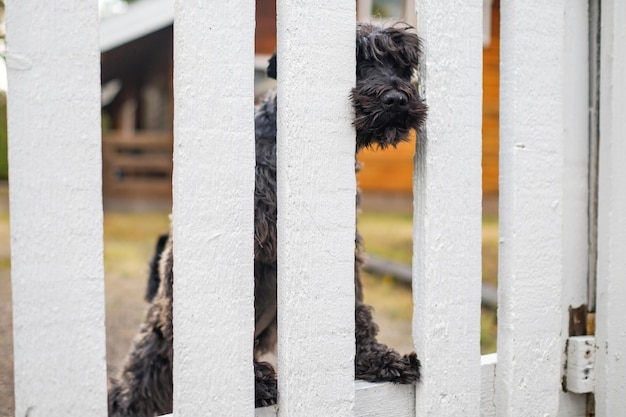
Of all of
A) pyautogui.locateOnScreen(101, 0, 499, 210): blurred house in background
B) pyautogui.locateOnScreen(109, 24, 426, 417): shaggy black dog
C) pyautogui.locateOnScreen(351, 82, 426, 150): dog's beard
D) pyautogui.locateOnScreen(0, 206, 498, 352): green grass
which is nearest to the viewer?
pyautogui.locateOnScreen(351, 82, 426, 150): dog's beard

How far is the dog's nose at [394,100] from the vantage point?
1.66 m

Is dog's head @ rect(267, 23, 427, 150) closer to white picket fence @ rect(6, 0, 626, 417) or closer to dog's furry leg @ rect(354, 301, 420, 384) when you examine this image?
white picket fence @ rect(6, 0, 626, 417)

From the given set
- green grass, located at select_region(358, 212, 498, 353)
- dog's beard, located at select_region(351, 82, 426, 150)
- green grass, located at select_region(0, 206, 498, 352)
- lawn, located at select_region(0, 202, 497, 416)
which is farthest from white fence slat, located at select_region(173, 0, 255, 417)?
green grass, located at select_region(358, 212, 498, 353)

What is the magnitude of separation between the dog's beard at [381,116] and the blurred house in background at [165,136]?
7799mm

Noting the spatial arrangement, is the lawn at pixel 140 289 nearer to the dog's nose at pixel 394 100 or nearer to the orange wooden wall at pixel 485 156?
the orange wooden wall at pixel 485 156

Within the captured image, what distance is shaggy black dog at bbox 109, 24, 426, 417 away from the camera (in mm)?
1652

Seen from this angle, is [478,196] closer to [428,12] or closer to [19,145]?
[428,12]

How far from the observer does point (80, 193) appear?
47.4 inches

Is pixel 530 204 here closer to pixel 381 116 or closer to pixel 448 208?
pixel 448 208

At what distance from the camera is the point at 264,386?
1.63 m

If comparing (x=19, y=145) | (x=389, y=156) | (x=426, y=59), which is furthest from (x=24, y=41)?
(x=389, y=156)

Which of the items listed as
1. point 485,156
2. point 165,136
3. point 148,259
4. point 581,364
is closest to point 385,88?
point 581,364

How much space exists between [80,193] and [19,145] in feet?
0.47

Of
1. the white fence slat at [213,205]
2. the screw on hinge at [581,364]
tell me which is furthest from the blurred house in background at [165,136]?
the white fence slat at [213,205]
